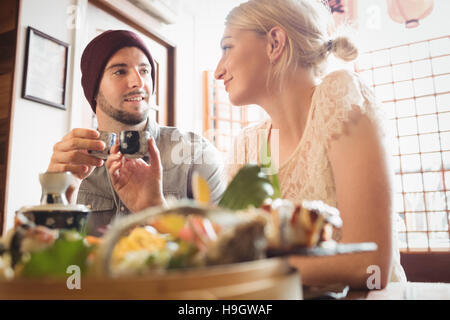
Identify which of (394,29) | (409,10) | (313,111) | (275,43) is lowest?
(313,111)

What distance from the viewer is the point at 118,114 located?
4.27 ft

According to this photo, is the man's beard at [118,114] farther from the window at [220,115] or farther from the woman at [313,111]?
the window at [220,115]

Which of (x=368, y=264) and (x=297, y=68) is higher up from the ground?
(x=297, y=68)

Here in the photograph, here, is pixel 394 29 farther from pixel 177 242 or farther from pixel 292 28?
pixel 177 242

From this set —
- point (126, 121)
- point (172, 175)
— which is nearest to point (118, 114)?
point (126, 121)

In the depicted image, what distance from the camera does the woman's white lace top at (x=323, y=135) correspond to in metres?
0.71

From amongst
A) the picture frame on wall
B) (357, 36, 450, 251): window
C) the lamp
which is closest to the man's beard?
the picture frame on wall

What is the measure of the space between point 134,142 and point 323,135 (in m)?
0.40

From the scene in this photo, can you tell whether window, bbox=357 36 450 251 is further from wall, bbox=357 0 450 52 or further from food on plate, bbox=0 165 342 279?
food on plate, bbox=0 165 342 279

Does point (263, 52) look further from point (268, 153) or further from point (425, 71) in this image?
point (425, 71)

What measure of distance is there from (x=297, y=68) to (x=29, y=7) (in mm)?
1262

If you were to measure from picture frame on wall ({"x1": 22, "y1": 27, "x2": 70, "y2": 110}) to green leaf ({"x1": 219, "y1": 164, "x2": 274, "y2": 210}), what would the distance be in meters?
1.40
